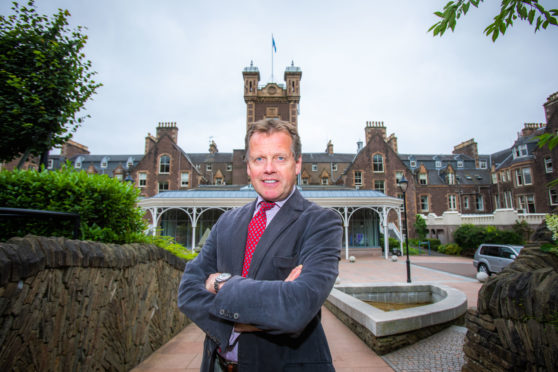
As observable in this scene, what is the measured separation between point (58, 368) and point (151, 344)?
2114 millimetres

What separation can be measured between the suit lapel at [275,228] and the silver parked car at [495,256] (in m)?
12.8

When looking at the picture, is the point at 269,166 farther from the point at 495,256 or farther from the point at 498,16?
the point at 495,256

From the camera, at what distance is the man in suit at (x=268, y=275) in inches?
50.3

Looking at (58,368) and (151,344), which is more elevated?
(58,368)

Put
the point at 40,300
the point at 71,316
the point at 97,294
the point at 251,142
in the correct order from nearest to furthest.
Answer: the point at 251,142, the point at 40,300, the point at 71,316, the point at 97,294

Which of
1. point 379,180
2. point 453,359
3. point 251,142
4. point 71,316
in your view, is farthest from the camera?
point 379,180

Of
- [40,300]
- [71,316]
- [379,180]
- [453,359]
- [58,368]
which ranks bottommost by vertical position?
[453,359]

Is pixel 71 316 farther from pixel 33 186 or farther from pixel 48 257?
pixel 33 186

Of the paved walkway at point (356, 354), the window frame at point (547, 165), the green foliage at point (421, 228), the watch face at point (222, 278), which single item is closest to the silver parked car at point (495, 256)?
the paved walkway at point (356, 354)

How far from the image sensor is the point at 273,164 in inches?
65.8

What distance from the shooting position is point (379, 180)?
103 ft

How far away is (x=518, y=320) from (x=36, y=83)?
8.14 meters

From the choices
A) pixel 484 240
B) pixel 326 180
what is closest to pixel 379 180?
pixel 326 180

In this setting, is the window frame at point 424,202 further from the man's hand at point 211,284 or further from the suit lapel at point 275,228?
the man's hand at point 211,284
